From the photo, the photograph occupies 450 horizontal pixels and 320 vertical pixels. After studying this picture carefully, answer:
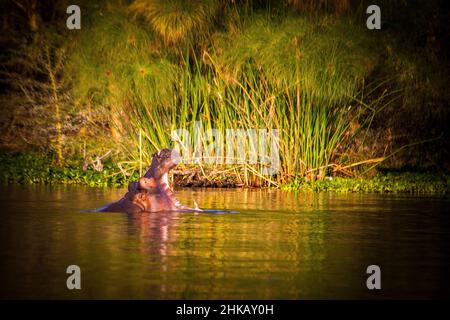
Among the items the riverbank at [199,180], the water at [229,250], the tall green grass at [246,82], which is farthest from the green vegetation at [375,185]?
the water at [229,250]

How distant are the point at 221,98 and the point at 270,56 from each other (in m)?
1.23

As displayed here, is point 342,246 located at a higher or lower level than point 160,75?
lower

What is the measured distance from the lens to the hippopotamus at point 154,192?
38.1ft

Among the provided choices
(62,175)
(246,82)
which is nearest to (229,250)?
(246,82)

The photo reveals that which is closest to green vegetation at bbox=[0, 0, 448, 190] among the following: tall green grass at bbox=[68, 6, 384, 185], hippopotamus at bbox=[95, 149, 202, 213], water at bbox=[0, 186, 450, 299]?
tall green grass at bbox=[68, 6, 384, 185]

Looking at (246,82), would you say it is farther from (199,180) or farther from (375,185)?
(375,185)

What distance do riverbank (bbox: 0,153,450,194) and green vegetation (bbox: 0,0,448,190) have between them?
0.16 feet

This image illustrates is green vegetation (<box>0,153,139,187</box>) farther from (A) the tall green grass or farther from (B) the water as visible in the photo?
(B) the water

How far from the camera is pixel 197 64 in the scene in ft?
55.1

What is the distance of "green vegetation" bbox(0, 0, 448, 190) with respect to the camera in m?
16.2

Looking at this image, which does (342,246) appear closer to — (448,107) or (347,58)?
(347,58)

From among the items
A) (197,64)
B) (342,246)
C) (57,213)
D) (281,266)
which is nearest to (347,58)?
(197,64)

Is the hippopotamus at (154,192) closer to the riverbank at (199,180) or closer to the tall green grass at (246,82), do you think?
the tall green grass at (246,82)

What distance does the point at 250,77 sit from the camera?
55.0ft
